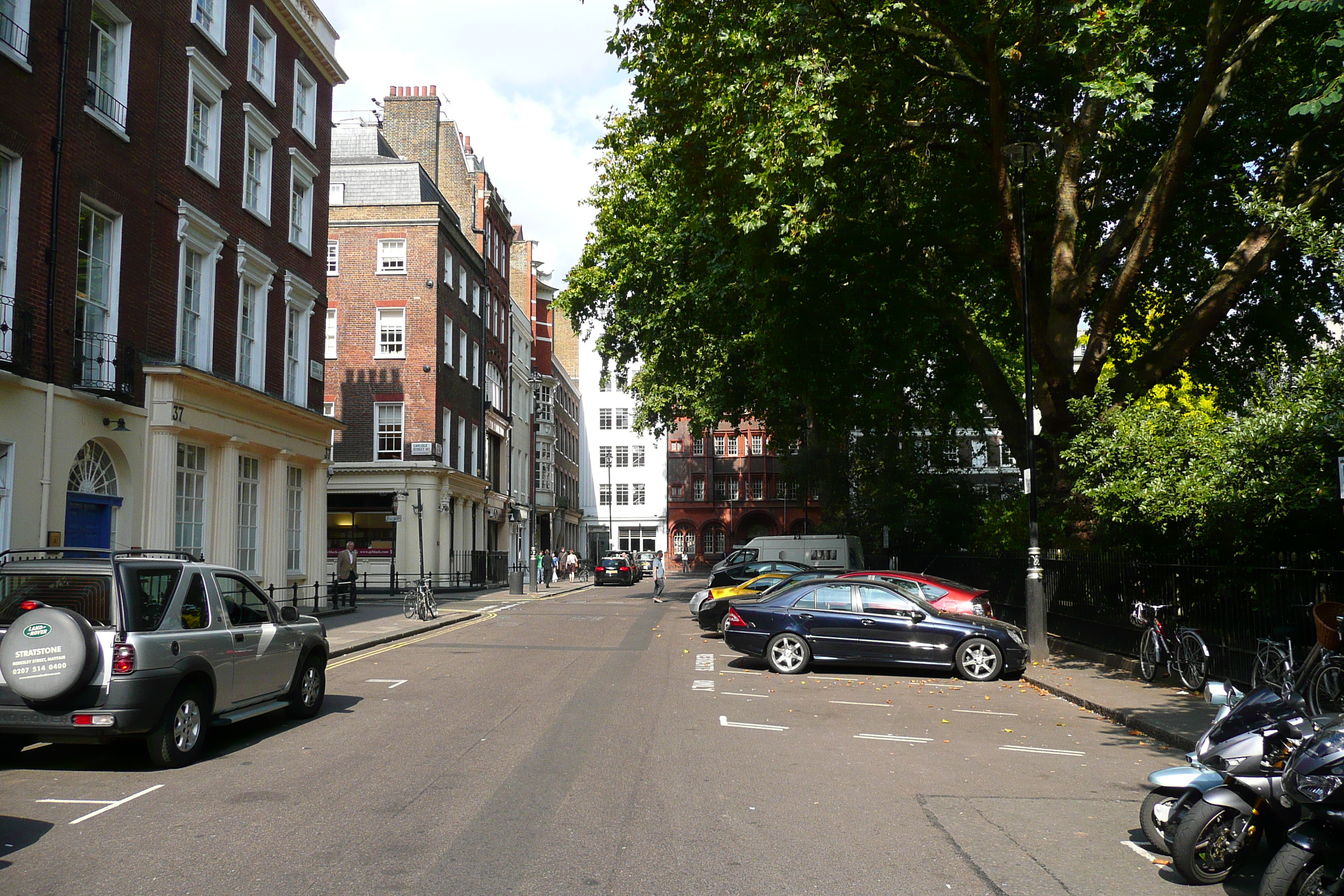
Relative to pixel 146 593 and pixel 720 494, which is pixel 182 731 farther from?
pixel 720 494

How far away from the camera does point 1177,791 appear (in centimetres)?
611

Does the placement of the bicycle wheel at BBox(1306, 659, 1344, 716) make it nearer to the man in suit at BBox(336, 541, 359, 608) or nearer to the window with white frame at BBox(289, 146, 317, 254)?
the window with white frame at BBox(289, 146, 317, 254)

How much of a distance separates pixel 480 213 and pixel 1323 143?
39.0 m

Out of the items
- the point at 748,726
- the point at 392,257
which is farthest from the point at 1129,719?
the point at 392,257

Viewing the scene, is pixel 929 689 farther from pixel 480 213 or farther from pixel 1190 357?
pixel 480 213

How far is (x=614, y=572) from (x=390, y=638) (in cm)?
3497

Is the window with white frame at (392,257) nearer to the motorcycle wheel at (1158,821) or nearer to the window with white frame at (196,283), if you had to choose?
the window with white frame at (196,283)

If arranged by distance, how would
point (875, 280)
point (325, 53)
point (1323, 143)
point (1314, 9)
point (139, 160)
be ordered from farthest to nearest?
point (325, 53) → point (875, 280) → point (139, 160) → point (1323, 143) → point (1314, 9)

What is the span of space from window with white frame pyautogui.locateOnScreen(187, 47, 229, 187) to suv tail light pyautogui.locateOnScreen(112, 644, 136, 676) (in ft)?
49.1

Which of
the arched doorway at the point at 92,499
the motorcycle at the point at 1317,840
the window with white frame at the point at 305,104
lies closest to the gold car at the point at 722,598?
the arched doorway at the point at 92,499

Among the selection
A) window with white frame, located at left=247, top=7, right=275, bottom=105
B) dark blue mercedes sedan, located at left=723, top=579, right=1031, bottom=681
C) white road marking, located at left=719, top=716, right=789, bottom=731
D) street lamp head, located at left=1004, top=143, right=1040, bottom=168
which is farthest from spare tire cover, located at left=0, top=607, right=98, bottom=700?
window with white frame, located at left=247, top=7, right=275, bottom=105

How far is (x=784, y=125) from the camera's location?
631 inches

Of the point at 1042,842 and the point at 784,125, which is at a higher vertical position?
the point at 784,125

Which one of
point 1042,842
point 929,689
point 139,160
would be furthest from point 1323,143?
point 139,160
